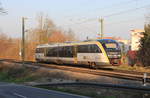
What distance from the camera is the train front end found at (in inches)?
1085

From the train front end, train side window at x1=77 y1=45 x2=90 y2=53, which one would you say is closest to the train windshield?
the train front end

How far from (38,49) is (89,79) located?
26116 mm

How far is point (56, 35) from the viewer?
78.9m

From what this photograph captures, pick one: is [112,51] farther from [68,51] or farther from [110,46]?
[68,51]

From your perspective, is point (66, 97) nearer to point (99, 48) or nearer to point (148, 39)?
point (99, 48)

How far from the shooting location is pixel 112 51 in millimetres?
28000

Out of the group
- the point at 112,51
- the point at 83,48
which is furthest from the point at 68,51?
the point at 112,51

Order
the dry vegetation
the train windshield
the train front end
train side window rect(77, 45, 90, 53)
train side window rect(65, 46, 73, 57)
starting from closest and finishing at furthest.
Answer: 1. the train front end
2. the train windshield
3. train side window rect(77, 45, 90, 53)
4. train side window rect(65, 46, 73, 57)
5. the dry vegetation

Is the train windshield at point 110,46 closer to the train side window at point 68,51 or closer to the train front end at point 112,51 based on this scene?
the train front end at point 112,51

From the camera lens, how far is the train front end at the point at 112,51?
27.6m

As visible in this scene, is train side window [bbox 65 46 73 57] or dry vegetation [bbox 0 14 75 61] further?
dry vegetation [bbox 0 14 75 61]

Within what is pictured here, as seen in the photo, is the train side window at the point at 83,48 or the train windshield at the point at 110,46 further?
the train side window at the point at 83,48

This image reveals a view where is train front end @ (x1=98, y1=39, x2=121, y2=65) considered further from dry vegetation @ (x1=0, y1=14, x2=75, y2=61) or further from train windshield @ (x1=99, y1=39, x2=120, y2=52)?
dry vegetation @ (x1=0, y1=14, x2=75, y2=61)

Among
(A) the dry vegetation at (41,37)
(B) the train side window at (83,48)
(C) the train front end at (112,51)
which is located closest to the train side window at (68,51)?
(B) the train side window at (83,48)
